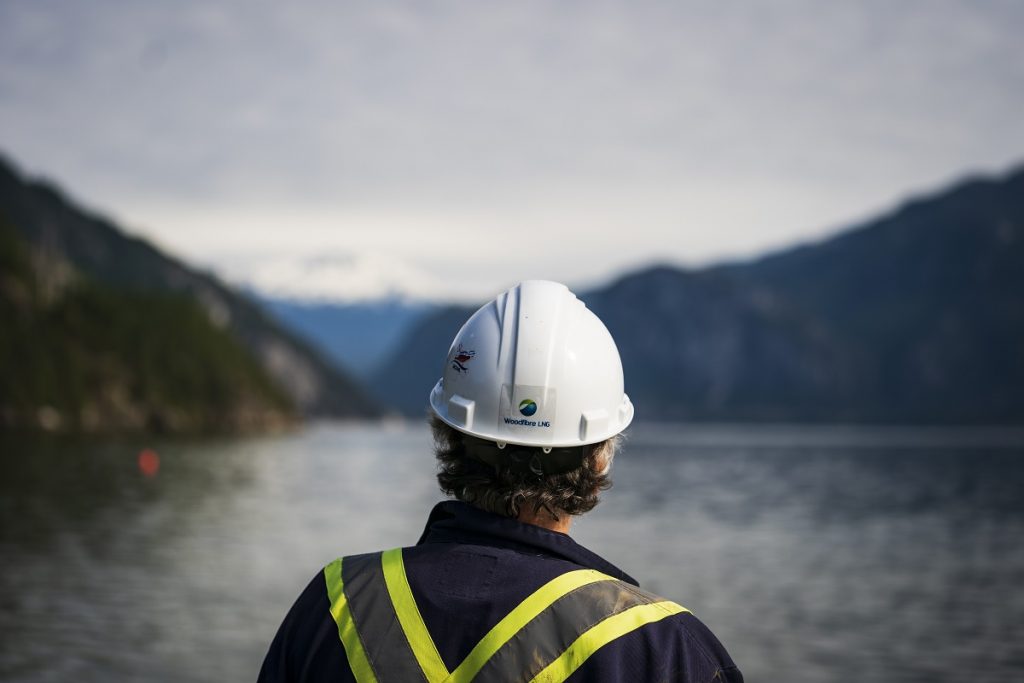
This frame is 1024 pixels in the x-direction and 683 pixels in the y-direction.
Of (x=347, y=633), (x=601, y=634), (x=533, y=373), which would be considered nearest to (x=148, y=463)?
(x=533, y=373)

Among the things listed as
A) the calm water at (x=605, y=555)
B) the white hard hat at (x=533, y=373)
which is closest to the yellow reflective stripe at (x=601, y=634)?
the white hard hat at (x=533, y=373)

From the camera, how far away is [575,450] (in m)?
3.74

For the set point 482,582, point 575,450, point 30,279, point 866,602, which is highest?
point 30,279

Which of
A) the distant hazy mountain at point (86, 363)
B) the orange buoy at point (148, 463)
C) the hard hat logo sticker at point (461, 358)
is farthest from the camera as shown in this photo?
the distant hazy mountain at point (86, 363)

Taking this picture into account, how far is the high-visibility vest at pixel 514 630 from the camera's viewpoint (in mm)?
3145

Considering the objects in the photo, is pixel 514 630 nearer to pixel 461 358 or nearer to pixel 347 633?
pixel 347 633

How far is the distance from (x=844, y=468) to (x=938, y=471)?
9294 millimetres

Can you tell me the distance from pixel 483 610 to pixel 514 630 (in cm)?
11

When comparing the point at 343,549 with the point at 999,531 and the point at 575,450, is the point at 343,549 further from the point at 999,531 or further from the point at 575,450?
the point at 575,450

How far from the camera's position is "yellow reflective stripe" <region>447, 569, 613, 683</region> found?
3189 millimetres

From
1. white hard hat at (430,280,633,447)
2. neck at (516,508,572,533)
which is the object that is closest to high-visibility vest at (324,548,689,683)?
neck at (516,508,572,533)

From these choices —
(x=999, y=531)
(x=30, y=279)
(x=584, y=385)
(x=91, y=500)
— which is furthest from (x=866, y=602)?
(x=30, y=279)

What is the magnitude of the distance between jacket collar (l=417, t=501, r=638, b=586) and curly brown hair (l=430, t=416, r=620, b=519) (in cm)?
9

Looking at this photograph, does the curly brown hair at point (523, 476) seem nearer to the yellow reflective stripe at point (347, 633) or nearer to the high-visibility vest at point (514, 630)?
the high-visibility vest at point (514, 630)
